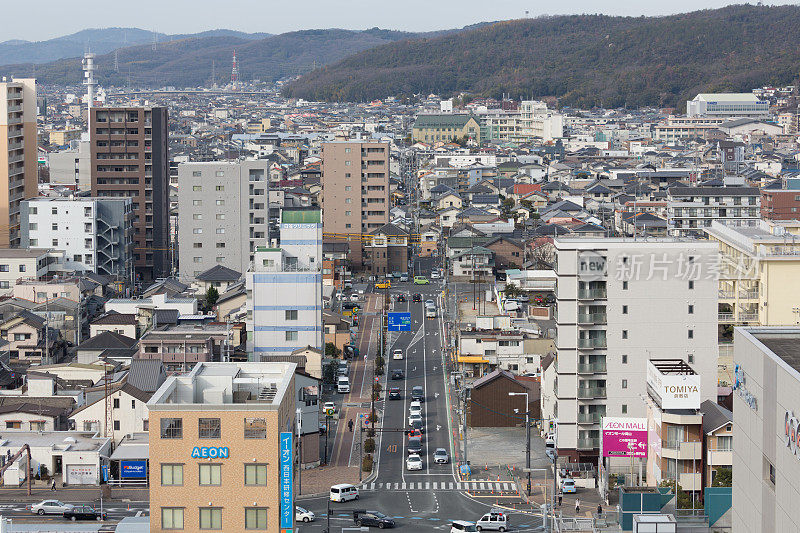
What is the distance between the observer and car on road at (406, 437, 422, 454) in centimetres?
1839

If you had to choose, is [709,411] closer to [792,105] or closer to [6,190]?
[6,190]

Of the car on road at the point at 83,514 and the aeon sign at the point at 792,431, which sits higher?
the aeon sign at the point at 792,431

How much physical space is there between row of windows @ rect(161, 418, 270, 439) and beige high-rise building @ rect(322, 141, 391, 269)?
26.6 metres

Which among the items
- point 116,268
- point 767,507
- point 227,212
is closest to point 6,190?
point 116,268

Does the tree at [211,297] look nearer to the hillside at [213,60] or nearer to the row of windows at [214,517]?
the row of windows at [214,517]

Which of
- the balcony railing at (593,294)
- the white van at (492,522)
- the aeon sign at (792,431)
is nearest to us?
the aeon sign at (792,431)

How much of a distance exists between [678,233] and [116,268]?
595 inches

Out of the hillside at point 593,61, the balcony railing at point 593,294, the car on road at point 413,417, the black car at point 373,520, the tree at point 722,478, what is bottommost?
the black car at point 373,520

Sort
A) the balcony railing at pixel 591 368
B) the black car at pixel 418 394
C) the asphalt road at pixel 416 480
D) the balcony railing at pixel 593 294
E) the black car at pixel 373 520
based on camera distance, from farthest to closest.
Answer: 1. the black car at pixel 418 394
2. the balcony railing at pixel 591 368
3. the balcony railing at pixel 593 294
4. the asphalt road at pixel 416 480
5. the black car at pixel 373 520

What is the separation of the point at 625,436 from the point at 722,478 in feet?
5.41

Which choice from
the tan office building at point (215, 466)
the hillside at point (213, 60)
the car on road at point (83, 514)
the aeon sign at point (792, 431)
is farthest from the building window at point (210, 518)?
the hillside at point (213, 60)

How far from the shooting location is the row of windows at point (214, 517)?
9.73 m

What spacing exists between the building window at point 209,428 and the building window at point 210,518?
0.57 meters

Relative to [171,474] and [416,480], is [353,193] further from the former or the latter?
[171,474]
